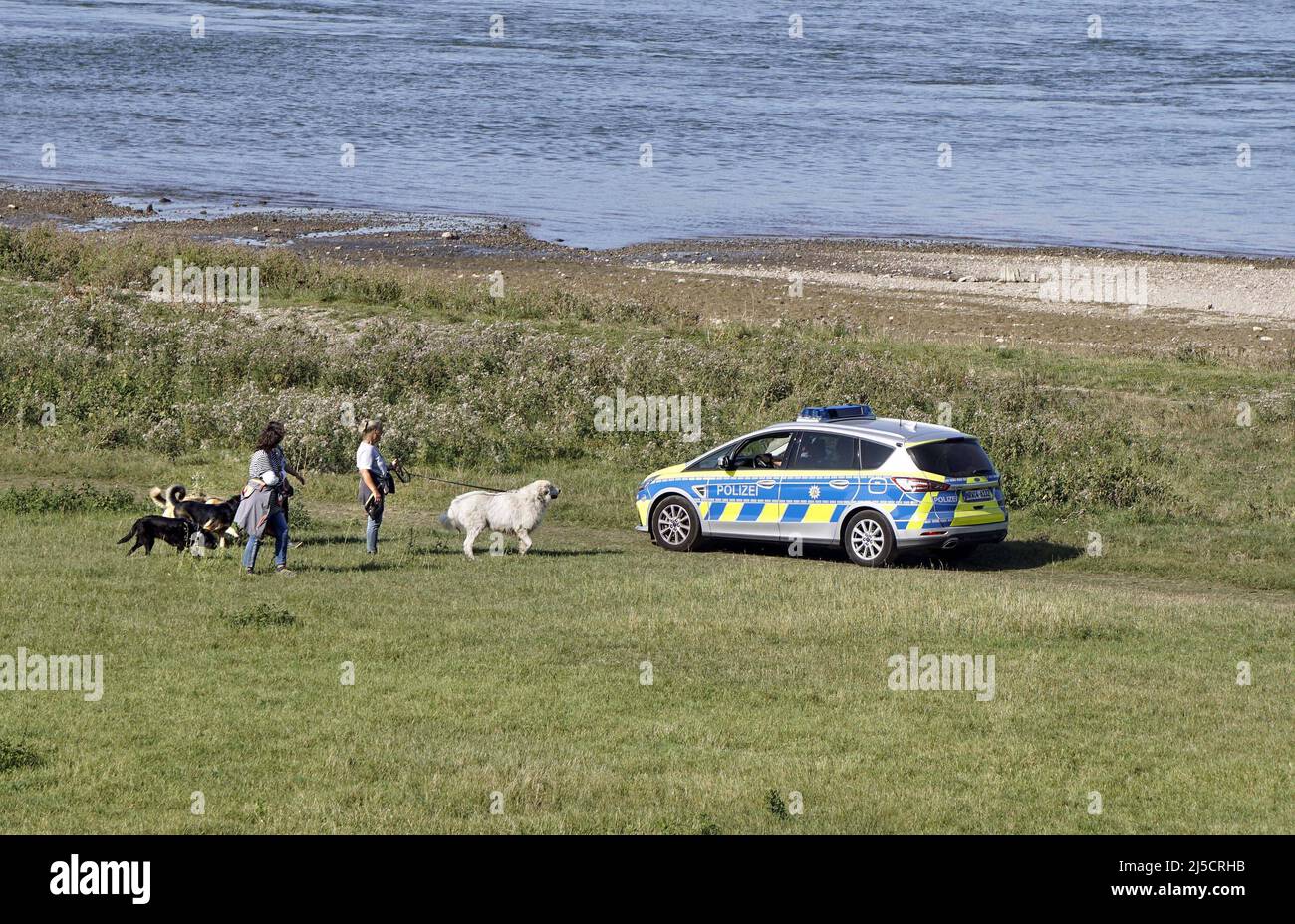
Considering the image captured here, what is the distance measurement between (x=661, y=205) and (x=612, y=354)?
29.9 metres

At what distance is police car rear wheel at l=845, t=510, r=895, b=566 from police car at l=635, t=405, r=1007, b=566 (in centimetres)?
1

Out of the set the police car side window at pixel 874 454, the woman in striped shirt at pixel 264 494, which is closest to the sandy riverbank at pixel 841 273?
the police car side window at pixel 874 454

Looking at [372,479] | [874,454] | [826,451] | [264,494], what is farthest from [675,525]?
[264,494]

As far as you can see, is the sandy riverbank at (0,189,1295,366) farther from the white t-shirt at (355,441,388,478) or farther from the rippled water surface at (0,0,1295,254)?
the white t-shirt at (355,441,388,478)

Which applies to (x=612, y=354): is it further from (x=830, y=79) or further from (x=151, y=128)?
(x=830, y=79)

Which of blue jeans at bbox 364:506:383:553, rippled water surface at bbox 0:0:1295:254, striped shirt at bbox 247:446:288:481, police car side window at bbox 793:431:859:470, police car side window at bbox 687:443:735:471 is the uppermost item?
rippled water surface at bbox 0:0:1295:254

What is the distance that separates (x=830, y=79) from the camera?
102 m

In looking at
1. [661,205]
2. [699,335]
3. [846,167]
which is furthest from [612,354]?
[846,167]

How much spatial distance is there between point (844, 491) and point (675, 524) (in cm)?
271

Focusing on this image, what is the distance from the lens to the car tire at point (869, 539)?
2217cm

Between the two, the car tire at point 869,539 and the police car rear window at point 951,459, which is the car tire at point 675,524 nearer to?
the car tire at point 869,539

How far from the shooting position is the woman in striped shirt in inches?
760

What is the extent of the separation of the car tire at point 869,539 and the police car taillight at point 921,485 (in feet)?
1.87

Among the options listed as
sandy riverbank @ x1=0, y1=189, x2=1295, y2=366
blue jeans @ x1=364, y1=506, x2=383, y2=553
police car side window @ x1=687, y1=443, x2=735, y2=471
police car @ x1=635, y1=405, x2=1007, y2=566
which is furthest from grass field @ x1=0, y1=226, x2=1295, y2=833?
sandy riverbank @ x1=0, y1=189, x2=1295, y2=366
